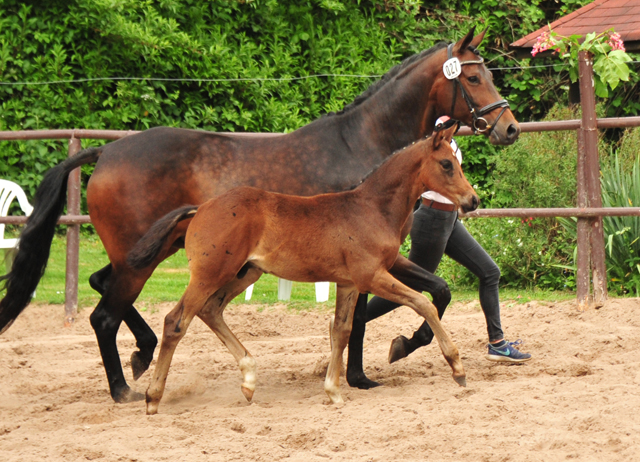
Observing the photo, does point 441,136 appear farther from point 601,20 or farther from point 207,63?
point 601,20

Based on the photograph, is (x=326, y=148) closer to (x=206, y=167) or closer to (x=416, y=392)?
(x=206, y=167)

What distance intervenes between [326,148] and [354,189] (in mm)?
421

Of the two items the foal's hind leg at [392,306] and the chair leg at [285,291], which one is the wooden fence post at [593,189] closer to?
the foal's hind leg at [392,306]

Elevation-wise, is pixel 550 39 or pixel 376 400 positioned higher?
pixel 550 39

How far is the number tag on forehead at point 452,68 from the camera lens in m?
4.56

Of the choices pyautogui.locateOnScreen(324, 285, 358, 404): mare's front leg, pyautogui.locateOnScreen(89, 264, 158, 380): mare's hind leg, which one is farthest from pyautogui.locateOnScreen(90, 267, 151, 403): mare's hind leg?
pyautogui.locateOnScreen(324, 285, 358, 404): mare's front leg

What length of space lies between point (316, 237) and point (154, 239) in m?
0.86

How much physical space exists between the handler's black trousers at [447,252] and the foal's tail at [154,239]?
1.42m

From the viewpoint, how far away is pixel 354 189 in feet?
14.0

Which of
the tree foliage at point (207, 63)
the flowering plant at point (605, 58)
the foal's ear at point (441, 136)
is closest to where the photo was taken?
the foal's ear at point (441, 136)

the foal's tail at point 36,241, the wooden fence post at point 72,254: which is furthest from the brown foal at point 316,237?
the wooden fence post at point 72,254

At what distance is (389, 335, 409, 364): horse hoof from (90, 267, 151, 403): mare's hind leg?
1.56 m

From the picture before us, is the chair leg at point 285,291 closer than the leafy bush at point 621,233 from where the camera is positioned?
No

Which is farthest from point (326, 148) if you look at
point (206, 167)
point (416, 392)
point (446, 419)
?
point (446, 419)
